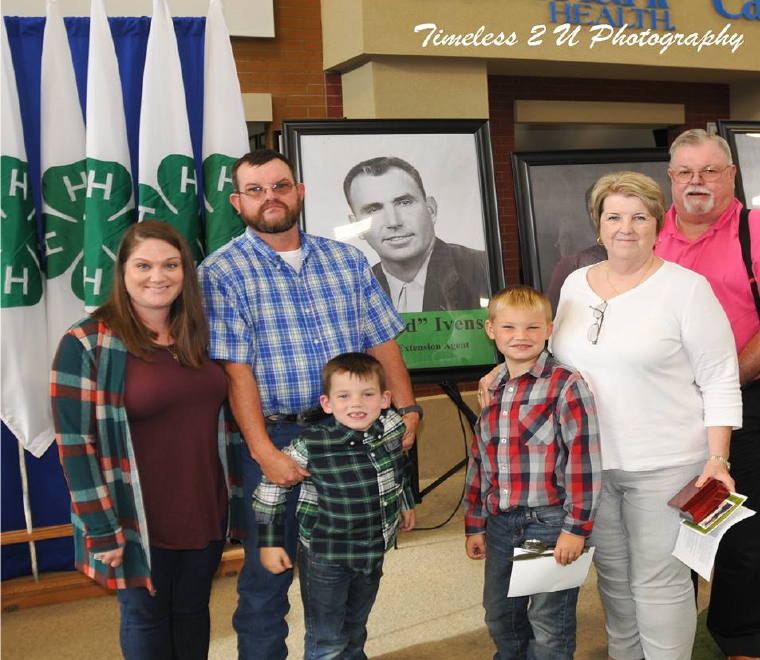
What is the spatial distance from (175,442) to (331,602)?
595mm

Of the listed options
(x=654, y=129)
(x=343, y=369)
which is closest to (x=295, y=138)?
(x=343, y=369)

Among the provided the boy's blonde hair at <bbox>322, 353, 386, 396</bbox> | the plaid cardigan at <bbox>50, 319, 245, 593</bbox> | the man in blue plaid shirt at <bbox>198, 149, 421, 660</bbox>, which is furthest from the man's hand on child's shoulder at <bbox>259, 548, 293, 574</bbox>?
the boy's blonde hair at <bbox>322, 353, 386, 396</bbox>

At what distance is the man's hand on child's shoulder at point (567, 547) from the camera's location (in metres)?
1.97

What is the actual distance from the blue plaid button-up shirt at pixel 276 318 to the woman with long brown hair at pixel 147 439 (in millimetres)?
109

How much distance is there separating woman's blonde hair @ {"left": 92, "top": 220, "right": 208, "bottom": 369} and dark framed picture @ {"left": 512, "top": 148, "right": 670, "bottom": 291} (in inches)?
77.7

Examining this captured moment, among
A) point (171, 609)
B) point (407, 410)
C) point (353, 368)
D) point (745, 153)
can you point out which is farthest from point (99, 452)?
point (745, 153)

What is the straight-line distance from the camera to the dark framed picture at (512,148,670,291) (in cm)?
362

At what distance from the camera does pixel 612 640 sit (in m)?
2.30

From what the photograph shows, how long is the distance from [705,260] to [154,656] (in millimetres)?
1938

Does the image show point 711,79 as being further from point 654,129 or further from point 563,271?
point 563,271

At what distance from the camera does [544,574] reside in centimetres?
199

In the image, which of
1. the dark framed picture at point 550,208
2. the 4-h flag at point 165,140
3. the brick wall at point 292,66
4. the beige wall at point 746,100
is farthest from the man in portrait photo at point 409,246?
the beige wall at point 746,100

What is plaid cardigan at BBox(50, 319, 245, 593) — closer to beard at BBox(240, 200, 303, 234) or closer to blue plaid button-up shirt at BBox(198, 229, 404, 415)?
blue plaid button-up shirt at BBox(198, 229, 404, 415)

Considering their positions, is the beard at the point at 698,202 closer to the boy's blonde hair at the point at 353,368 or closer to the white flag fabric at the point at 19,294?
the boy's blonde hair at the point at 353,368
